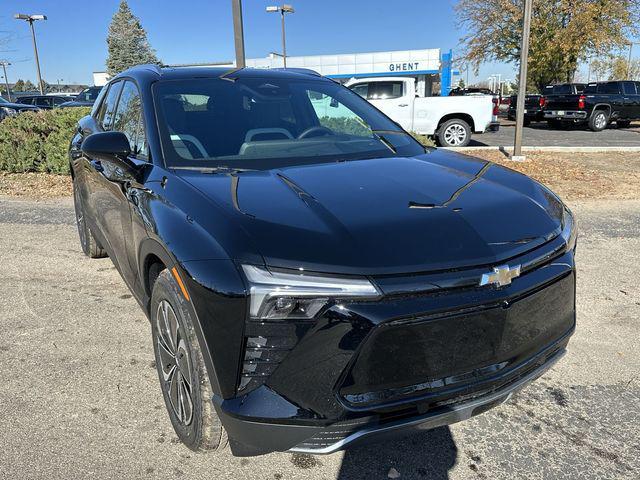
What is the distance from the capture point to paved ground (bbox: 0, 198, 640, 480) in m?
2.38

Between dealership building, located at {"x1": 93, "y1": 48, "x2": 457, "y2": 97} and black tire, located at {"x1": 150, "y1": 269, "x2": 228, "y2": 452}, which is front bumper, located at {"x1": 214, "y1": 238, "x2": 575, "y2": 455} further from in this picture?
dealership building, located at {"x1": 93, "y1": 48, "x2": 457, "y2": 97}

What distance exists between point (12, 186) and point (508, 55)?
2721 cm

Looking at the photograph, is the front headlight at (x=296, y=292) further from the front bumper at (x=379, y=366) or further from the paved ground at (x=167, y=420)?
the paved ground at (x=167, y=420)

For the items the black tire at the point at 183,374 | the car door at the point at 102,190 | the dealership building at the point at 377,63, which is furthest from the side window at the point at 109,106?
the dealership building at the point at 377,63

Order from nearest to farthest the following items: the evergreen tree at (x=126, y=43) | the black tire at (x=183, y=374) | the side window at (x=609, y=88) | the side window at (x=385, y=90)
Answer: the black tire at (x=183, y=374) → the side window at (x=385, y=90) → the side window at (x=609, y=88) → the evergreen tree at (x=126, y=43)

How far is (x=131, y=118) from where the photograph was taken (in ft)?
10.9

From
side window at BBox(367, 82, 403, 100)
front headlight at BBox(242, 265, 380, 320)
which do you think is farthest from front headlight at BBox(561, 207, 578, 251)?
side window at BBox(367, 82, 403, 100)

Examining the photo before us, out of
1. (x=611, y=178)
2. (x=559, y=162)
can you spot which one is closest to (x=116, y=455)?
(x=611, y=178)

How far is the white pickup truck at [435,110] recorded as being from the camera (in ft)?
44.3

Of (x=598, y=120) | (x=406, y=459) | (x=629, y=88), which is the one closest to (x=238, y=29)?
(x=406, y=459)

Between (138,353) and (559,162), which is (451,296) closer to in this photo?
(138,353)

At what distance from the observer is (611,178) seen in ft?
29.1

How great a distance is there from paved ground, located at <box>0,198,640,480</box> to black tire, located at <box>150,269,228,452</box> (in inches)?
7.6

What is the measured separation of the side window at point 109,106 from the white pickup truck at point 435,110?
9793mm
